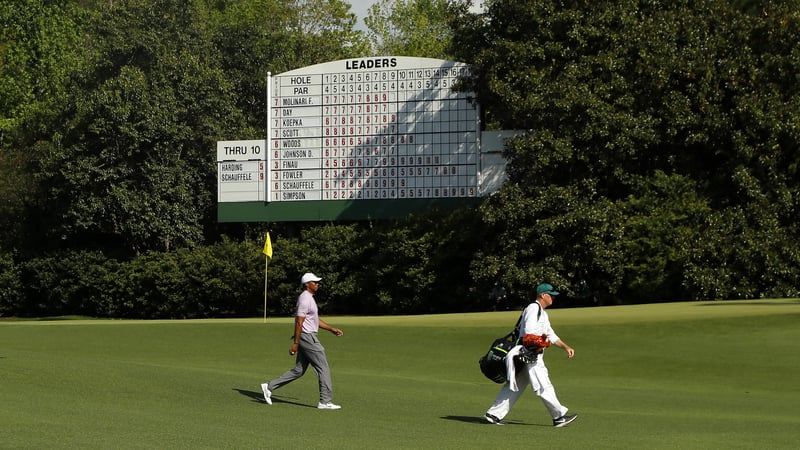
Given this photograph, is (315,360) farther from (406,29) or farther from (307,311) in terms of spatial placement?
(406,29)

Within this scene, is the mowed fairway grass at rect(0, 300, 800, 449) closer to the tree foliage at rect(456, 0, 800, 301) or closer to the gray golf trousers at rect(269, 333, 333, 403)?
the gray golf trousers at rect(269, 333, 333, 403)

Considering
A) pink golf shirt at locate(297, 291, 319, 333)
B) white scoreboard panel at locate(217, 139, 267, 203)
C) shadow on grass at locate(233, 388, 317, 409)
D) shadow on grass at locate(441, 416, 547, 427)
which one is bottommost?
shadow on grass at locate(233, 388, 317, 409)

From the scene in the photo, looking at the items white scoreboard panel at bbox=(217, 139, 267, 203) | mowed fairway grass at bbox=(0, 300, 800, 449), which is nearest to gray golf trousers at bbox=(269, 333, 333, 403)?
mowed fairway grass at bbox=(0, 300, 800, 449)

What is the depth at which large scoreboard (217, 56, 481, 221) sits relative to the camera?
40250 millimetres

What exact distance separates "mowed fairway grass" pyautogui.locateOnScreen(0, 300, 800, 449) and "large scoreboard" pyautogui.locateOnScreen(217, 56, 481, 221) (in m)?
10.1

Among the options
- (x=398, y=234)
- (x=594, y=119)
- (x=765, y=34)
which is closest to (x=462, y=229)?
(x=398, y=234)

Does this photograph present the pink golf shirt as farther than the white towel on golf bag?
Yes

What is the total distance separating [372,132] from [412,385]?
70.8 feet

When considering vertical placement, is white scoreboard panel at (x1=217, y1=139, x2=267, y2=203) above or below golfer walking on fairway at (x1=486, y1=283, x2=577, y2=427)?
above

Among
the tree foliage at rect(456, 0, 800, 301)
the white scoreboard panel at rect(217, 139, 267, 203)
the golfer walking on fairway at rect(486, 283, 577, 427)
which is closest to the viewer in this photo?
the golfer walking on fairway at rect(486, 283, 577, 427)

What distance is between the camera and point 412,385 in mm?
20562

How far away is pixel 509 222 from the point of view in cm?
3847

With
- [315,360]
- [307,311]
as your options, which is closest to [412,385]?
[315,360]

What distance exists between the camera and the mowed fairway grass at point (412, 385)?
42.7ft
